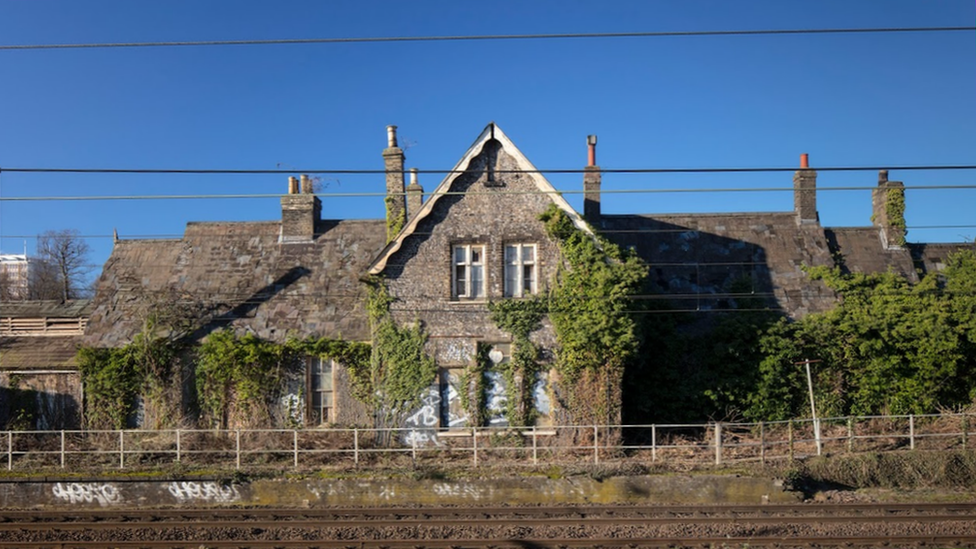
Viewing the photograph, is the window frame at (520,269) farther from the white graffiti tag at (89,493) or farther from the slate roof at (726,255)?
the white graffiti tag at (89,493)

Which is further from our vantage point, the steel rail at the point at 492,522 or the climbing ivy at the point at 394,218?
the climbing ivy at the point at 394,218

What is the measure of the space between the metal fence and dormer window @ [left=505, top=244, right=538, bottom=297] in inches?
143

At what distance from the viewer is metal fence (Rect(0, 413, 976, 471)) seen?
17875mm

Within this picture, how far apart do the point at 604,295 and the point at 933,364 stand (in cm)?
966

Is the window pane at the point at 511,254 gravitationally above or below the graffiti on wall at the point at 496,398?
above

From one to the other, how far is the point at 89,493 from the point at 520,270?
1145 cm

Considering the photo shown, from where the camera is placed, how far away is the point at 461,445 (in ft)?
63.7

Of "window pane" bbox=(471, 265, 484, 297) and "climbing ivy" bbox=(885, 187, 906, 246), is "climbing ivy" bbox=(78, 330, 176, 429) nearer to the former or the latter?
"window pane" bbox=(471, 265, 484, 297)

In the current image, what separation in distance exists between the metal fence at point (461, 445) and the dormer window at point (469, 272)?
3.60 metres

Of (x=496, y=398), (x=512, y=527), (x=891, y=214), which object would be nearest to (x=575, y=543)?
(x=512, y=527)

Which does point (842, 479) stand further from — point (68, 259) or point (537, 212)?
point (68, 259)

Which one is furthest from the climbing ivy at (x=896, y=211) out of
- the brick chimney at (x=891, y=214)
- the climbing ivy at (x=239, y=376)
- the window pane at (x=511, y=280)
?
the climbing ivy at (x=239, y=376)

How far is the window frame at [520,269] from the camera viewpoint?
19906 mm

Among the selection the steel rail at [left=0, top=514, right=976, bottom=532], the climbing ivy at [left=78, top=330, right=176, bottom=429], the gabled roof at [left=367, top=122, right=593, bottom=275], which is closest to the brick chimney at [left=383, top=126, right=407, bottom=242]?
the gabled roof at [left=367, top=122, right=593, bottom=275]
